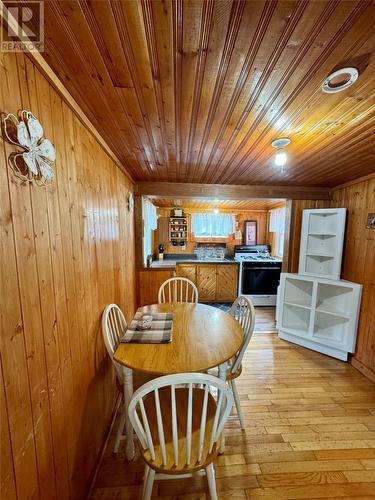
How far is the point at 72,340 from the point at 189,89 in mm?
1403

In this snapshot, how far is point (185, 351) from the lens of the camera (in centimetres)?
133

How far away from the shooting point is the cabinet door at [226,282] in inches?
174

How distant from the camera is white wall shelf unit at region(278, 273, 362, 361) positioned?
98.3 inches

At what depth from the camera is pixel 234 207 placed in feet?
15.8

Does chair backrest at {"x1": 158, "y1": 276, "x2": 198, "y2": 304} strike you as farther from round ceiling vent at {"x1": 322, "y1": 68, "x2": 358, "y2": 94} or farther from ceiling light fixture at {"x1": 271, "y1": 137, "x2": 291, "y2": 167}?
round ceiling vent at {"x1": 322, "y1": 68, "x2": 358, "y2": 94}

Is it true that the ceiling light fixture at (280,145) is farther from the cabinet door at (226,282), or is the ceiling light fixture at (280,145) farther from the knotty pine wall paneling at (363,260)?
the cabinet door at (226,282)

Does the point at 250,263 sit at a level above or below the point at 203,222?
below

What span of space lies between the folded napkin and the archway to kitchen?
2619 millimetres

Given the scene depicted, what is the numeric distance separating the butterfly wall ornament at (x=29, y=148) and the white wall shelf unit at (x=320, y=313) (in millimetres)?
3058

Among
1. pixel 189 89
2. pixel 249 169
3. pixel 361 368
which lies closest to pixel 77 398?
pixel 189 89

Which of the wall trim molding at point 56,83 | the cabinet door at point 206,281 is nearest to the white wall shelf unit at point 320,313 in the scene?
the cabinet door at point 206,281

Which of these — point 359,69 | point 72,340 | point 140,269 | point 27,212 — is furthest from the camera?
point 140,269

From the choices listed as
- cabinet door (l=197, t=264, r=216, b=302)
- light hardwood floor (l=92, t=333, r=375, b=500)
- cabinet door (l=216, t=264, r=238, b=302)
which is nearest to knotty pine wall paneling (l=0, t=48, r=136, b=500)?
light hardwood floor (l=92, t=333, r=375, b=500)

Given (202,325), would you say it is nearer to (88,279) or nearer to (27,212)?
(88,279)
